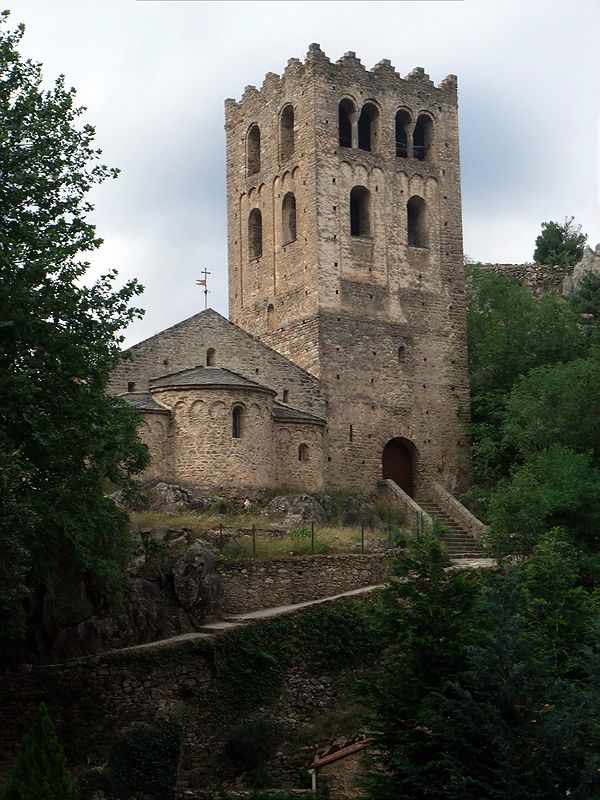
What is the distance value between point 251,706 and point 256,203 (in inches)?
930

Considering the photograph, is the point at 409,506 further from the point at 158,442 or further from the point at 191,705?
the point at 191,705

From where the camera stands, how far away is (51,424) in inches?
979

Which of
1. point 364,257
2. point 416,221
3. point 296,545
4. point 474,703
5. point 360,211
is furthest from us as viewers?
point 416,221


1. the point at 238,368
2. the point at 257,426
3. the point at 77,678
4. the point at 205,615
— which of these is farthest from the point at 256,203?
the point at 77,678

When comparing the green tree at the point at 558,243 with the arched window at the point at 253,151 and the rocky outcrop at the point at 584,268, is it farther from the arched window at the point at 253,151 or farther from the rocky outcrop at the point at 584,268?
the arched window at the point at 253,151

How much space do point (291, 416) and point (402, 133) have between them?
12776mm

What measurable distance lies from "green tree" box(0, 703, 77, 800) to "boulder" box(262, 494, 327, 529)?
50.2 ft

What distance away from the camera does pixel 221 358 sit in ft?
138

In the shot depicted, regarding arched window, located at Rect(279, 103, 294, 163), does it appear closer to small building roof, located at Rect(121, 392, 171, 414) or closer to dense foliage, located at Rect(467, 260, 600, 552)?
dense foliage, located at Rect(467, 260, 600, 552)

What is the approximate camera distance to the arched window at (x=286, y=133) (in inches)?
1833

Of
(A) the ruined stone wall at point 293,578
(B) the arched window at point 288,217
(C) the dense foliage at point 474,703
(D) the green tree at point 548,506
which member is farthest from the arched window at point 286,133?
(C) the dense foliage at point 474,703

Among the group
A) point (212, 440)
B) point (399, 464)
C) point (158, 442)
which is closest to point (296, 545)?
point (212, 440)

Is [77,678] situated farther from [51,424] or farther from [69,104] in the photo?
[69,104]

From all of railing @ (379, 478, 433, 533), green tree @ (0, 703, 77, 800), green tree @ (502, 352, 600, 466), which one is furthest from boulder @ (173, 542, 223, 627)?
green tree @ (502, 352, 600, 466)
